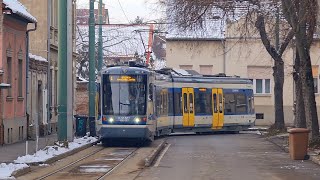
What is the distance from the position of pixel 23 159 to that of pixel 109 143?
11.3m

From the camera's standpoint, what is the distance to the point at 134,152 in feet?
97.3

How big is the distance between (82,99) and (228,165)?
33483 mm

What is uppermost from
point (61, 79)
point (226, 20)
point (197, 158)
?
point (226, 20)

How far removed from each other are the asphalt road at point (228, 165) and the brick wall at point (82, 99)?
2307 centimetres

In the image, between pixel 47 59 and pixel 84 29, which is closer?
pixel 47 59

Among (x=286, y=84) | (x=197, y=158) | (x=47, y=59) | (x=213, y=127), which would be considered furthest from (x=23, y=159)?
(x=286, y=84)

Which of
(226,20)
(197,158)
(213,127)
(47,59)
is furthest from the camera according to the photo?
(213,127)

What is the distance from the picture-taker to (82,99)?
56.3 m

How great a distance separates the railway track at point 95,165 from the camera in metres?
20.5

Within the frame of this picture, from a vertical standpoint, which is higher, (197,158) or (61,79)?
(61,79)

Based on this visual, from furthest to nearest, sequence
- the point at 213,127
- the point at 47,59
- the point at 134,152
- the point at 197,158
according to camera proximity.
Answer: the point at 213,127
the point at 47,59
the point at 134,152
the point at 197,158

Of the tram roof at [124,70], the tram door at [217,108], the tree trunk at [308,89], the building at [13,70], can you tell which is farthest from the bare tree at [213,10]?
the tram door at [217,108]

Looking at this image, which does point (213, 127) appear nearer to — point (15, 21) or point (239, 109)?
point (239, 109)

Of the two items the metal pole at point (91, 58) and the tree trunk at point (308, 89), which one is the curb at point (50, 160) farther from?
the tree trunk at point (308, 89)
